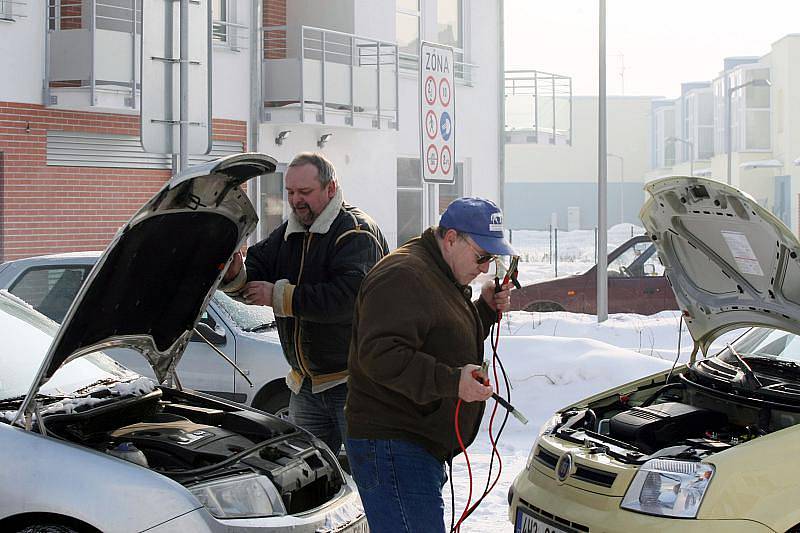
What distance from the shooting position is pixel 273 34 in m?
20.6

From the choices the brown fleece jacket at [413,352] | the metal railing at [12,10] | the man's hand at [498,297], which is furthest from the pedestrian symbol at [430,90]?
the metal railing at [12,10]

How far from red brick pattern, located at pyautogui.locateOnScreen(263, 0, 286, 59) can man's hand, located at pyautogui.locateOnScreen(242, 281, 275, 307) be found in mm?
15410

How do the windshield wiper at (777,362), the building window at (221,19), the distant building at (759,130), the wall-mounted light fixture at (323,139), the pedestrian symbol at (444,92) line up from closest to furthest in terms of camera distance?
the windshield wiper at (777,362) < the pedestrian symbol at (444,92) < the building window at (221,19) < the wall-mounted light fixture at (323,139) < the distant building at (759,130)

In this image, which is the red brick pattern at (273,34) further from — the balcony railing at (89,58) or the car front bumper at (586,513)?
the car front bumper at (586,513)

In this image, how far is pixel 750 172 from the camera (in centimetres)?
6144

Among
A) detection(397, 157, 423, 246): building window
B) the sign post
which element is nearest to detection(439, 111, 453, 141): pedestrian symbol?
the sign post

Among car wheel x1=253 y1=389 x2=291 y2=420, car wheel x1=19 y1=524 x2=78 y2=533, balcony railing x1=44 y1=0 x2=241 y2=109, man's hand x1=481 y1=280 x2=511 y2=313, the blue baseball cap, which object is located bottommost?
car wheel x1=253 y1=389 x2=291 y2=420

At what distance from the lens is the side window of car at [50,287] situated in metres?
8.18

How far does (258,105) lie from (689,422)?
1493 cm

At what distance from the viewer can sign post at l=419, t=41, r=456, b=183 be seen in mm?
10266

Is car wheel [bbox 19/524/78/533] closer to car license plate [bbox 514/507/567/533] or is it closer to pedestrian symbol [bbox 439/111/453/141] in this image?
car license plate [bbox 514/507/567/533]

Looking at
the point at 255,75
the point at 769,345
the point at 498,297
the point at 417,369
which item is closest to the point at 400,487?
Result: the point at 417,369

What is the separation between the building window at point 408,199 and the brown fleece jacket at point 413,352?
64.5 feet

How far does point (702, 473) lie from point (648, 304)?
1139 cm
